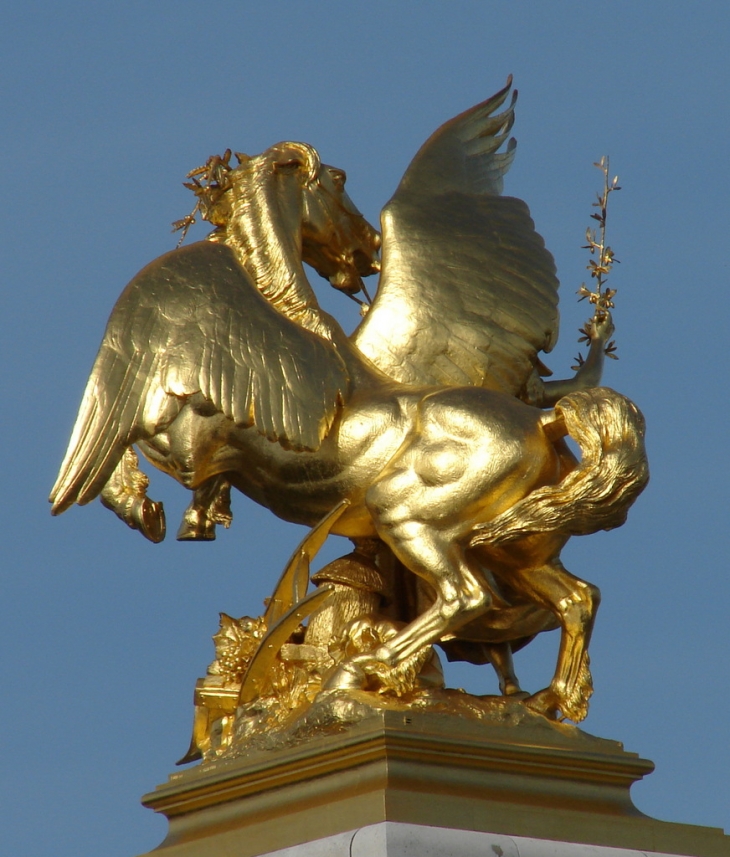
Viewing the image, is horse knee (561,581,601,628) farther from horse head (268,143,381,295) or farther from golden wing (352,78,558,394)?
horse head (268,143,381,295)

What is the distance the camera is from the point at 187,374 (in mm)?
10297

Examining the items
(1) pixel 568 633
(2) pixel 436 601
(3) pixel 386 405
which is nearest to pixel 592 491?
(1) pixel 568 633

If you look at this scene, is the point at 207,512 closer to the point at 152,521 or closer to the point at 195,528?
the point at 195,528

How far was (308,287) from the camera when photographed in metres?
11.0

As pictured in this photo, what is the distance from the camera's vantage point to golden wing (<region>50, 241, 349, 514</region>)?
33.5ft

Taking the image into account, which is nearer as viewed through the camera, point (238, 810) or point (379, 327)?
point (238, 810)

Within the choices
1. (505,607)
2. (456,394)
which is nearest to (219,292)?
(456,394)

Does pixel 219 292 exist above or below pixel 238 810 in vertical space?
above

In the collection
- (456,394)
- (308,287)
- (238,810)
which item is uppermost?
(308,287)

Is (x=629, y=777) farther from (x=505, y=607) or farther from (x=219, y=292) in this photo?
(x=219, y=292)

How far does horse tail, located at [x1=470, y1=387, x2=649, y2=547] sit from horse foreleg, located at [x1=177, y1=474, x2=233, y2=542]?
4.01 feet

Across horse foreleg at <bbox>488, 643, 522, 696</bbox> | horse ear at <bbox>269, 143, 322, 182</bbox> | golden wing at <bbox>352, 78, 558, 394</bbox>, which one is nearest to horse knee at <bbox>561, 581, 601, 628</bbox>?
horse foreleg at <bbox>488, 643, 522, 696</bbox>

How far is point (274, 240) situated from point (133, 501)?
1.29m

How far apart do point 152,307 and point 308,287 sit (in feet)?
2.80
